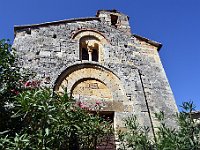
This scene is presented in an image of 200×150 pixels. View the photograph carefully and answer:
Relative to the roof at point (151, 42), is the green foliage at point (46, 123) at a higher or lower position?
lower

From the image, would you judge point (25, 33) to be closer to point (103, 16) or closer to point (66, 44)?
point (66, 44)

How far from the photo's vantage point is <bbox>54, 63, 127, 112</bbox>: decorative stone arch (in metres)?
7.00

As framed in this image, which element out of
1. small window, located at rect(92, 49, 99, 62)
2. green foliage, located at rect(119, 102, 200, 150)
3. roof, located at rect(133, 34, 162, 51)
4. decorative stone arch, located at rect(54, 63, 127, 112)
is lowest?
green foliage, located at rect(119, 102, 200, 150)

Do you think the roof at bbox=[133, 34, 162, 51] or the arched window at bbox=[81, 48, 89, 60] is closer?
the arched window at bbox=[81, 48, 89, 60]

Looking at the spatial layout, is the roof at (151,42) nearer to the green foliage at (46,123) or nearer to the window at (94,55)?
the window at (94,55)

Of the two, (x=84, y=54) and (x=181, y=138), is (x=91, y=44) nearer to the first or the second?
(x=84, y=54)

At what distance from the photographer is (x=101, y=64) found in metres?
7.80

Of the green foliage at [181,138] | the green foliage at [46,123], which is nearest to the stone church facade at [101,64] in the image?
the green foliage at [181,138]

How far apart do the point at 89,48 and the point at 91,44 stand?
163 millimetres

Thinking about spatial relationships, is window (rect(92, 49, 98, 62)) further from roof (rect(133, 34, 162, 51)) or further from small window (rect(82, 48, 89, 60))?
roof (rect(133, 34, 162, 51))

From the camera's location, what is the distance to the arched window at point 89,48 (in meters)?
8.33

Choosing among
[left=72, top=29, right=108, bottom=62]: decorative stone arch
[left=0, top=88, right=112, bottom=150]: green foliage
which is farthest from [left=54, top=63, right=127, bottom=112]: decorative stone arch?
[left=0, top=88, right=112, bottom=150]: green foliage

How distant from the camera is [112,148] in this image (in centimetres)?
614

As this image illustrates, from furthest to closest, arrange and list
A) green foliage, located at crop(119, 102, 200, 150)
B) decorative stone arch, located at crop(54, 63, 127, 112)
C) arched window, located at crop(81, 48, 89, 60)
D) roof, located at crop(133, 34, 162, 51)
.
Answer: roof, located at crop(133, 34, 162, 51) < arched window, located at crop(81, 48, 89, 60) < decorative stone arch, located at crop(54, 63, 127, 112) < green foliage, located at crop(119, 102, 200, 150)
